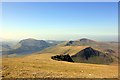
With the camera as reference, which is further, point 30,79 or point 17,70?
point 17,70

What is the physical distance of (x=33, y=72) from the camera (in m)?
22.4

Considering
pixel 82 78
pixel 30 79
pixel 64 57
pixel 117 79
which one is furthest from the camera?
pixel 64 57

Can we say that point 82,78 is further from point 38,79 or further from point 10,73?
point 10,73

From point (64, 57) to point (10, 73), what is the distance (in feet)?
178

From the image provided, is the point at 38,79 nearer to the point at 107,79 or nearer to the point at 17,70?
the point at 17,70

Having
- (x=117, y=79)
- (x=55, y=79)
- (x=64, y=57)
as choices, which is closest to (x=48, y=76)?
(x=55, y=79)

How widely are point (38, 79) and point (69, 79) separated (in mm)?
3194

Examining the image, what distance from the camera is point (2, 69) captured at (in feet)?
76.5

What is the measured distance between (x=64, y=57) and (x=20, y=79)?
55.8m

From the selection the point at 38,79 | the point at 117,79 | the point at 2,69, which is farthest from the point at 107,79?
the point at 2,69

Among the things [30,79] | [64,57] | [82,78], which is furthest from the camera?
[64,57]

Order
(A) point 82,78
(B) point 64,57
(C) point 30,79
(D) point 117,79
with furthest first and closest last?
(B) point 64,57, (D) point 117,79, (A) point 82,78, (C) point 30,79

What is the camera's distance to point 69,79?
2064cm

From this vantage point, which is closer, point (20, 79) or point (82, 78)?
point (20, 79)
